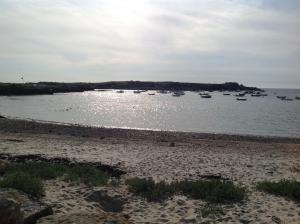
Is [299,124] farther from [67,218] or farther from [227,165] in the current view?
[67,218]

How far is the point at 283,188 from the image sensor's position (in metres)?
13.9

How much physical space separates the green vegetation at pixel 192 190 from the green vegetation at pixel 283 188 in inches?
36.5

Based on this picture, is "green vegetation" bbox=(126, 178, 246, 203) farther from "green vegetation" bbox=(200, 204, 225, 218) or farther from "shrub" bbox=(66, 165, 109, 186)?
"shrub" bbox=(66, 165, 109, 186)

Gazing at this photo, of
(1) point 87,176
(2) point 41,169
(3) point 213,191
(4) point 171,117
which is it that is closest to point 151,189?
(3) point 213,191

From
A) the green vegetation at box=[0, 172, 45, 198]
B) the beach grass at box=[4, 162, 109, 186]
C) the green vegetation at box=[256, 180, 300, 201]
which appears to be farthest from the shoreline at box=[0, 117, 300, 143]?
the green vegetation at box=[0, 172, 45, 198]

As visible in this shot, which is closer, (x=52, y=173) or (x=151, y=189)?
(x=151, y=189)

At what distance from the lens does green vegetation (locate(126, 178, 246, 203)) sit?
42.1 feet

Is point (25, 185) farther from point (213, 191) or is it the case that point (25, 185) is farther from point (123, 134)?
point (123, 134)

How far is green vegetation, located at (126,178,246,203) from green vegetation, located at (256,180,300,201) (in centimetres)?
93

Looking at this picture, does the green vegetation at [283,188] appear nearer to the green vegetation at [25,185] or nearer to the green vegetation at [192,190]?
the green vegetation at [192,190]

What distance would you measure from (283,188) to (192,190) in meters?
2.84

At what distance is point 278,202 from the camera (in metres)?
12.9

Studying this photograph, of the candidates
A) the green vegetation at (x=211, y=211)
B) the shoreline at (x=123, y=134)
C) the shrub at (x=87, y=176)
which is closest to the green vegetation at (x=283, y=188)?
the green vegetation at (x=211, y=211)

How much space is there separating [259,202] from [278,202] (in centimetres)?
57
